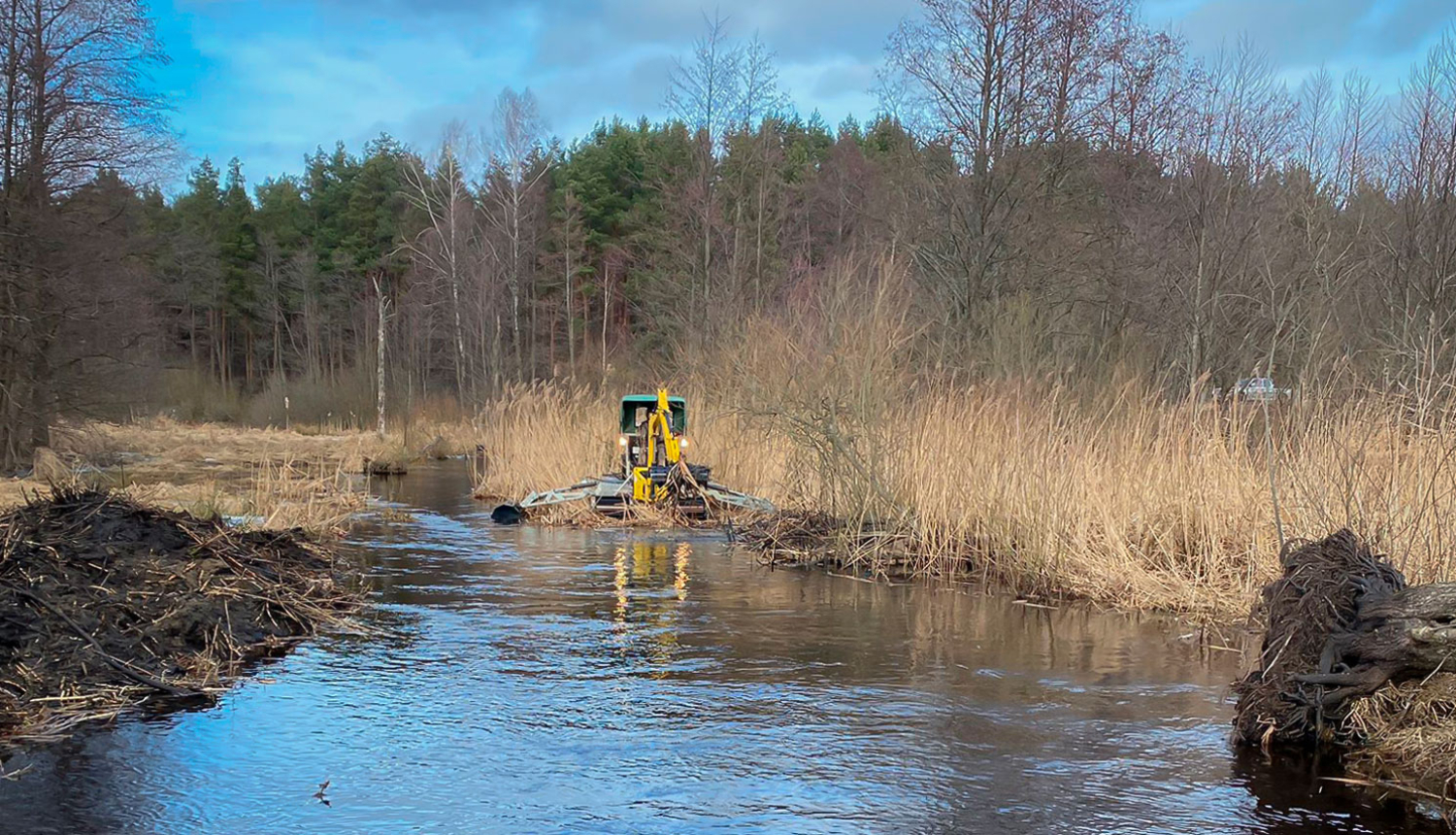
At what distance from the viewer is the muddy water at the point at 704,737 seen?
503 cm

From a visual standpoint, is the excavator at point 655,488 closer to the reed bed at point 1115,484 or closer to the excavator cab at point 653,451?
the excavator cab at point 653,451

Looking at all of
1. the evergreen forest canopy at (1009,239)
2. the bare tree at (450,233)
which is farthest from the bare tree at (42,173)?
the bare tree at (450,233)

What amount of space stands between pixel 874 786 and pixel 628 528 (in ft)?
35.5

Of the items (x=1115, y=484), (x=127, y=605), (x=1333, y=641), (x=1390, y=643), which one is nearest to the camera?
(x=1390, y=643)

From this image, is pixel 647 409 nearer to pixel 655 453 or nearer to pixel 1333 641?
pixel 655 453

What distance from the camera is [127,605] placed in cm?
764

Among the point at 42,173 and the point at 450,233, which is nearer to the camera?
the point at 42,173

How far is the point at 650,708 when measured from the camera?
21.8 ft

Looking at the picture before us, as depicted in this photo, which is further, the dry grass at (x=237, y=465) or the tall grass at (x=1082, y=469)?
the dry grass at (x=237, y=465)

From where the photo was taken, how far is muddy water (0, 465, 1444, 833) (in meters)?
5.03

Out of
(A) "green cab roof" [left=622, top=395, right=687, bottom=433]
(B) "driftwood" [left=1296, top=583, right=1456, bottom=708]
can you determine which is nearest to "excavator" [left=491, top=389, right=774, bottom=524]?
(A) "green cab roof" [left=622, top=395, right=687, bottom=433]

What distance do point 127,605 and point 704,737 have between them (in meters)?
4.06

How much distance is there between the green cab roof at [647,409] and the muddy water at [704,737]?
6.98 metres

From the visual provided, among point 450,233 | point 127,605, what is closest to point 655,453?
point 127,605
